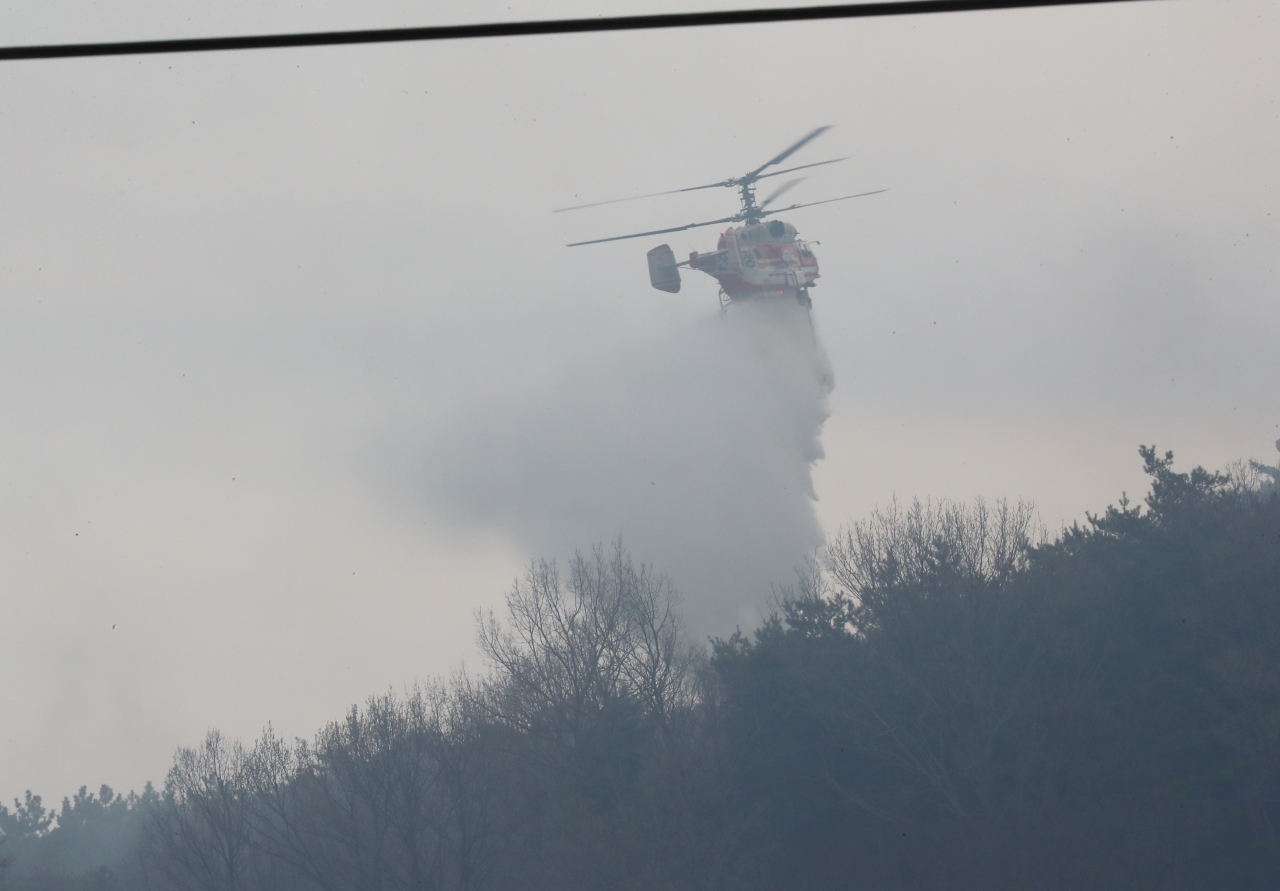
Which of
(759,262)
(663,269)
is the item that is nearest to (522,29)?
(759,262)

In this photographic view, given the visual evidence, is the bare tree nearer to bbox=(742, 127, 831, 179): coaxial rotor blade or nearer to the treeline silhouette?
the treeline silhouette

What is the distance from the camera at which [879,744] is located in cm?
3197

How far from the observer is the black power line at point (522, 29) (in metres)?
3.98

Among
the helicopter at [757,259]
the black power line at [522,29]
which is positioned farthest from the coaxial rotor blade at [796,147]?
the black power line at [522,29]

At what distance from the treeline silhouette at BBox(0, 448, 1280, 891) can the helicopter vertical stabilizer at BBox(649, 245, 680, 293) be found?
43.7 ft

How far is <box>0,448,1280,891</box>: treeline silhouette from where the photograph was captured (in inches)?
1097

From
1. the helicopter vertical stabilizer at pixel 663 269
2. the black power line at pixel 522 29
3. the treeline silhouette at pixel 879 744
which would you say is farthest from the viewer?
the helicopter vertical stabilizer at pixel 663 269

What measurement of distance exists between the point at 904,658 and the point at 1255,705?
1005 cm

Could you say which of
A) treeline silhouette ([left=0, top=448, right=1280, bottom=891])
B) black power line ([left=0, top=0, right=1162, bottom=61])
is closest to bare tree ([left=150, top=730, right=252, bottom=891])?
treeline silhouette ([left=0, top=448, right=1280, bottom=891])

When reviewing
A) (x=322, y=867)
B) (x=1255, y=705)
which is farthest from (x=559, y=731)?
(x=1255, y=705)

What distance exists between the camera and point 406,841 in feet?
124

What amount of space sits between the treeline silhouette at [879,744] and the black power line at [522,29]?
2764 cm

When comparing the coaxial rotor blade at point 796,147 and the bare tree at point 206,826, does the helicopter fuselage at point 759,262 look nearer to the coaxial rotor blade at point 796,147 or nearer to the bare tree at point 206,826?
the coaxial rotor blade at point 796,147

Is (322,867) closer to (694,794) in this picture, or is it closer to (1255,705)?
(694,794)
